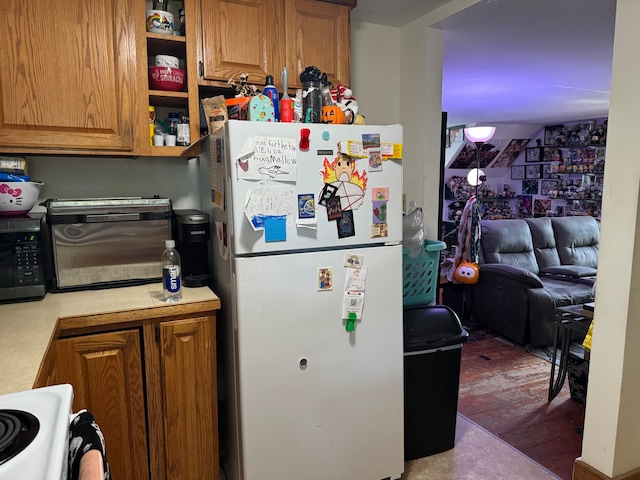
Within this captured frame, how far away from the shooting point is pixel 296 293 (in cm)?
167

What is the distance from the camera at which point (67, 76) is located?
1.77 meters

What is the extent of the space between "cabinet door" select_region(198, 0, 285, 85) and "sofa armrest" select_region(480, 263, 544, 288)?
2.77 m

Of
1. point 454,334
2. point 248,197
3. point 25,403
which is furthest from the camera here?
point 454,334

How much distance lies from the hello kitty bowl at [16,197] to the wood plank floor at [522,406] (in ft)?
8.16

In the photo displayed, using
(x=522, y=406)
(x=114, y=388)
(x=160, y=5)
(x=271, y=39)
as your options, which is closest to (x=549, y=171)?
(x=522, y=406)

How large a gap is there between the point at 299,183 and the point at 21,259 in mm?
1097

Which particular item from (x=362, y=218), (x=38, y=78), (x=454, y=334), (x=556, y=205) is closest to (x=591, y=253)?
(x=556, y=205)

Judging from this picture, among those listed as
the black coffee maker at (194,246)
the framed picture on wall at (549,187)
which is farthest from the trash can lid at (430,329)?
the framed picture on wall at (549,187)

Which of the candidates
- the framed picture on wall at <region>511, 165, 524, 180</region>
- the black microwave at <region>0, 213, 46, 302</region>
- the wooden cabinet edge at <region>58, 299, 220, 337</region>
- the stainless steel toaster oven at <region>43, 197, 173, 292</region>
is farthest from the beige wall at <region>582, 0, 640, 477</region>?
the framed picture on wall at <region>511, 165, 524, 180</region>

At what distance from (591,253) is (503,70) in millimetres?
2523

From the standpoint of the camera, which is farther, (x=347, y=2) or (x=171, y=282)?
(x=347, y=2)

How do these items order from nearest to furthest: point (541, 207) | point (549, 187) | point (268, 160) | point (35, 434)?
1. point (35, 434)
2. point (268, 160)
3. point (549, 187)
4. point (541, 207)

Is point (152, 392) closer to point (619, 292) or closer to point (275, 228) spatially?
point (275, 228)

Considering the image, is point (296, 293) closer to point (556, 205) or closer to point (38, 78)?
point (38, 78)
